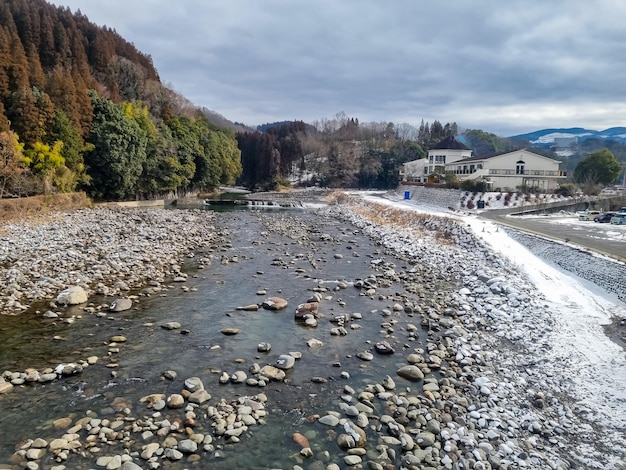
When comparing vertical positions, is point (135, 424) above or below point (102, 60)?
below

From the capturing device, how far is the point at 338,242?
2269 centimetres

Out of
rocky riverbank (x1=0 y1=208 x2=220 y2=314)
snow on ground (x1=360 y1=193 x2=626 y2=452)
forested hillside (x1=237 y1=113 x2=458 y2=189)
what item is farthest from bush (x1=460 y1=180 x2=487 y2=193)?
forested hillside (x1=237 y1=113 x2=458 y2=189)

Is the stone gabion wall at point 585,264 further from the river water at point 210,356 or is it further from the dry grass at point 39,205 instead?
the dry grass at point 39,205

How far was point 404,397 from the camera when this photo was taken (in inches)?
276

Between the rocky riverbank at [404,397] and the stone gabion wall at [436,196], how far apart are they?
2540 centimetres

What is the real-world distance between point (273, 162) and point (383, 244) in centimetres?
5994

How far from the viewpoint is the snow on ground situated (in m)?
7.08

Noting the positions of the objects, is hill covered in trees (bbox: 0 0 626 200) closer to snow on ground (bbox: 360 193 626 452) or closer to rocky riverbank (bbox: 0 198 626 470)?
rocky riverbank (bbox: 0 198 626 470)

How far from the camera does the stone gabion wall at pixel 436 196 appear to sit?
3966cm

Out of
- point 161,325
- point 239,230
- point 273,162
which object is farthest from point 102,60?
point 161,325

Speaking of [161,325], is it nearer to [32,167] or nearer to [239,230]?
[239,230]

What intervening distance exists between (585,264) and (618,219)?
15422 mm

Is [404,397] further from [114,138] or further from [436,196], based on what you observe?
[436,196]

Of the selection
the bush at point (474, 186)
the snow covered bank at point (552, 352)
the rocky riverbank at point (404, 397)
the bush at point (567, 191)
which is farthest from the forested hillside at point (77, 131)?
the bush at point (567, 191)
